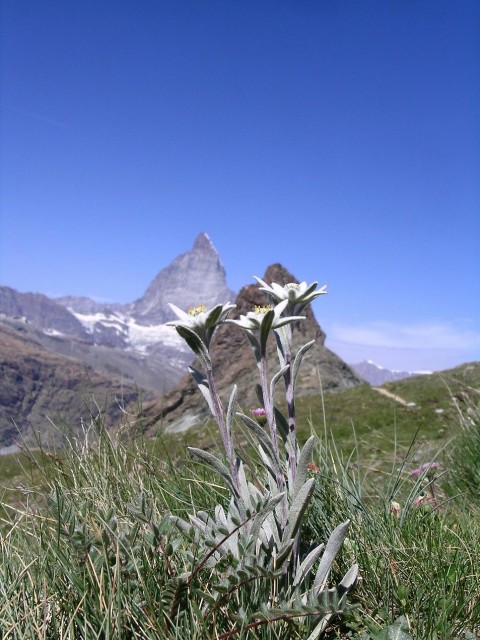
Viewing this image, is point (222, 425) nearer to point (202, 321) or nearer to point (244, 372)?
point (202, 321)

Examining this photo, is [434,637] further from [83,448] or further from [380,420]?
[380,420]

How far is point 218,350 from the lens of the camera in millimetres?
35375

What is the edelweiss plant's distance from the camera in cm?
283

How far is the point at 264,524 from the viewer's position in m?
3.23

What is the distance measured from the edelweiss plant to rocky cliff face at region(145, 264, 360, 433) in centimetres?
2144

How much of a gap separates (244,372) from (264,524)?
2825 cm

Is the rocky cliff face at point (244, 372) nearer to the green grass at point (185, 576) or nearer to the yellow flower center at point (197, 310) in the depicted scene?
the green grass at point (185, 576)

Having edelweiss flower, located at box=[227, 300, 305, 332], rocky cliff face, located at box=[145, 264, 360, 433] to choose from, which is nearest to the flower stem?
edelweiss flower, located at box=[227, 300, 305, 332]

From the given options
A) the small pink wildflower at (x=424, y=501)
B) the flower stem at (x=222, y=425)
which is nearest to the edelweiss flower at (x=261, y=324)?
the flower stem at (x=222, y=425)

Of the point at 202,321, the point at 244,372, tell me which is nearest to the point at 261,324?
the point at 202,321

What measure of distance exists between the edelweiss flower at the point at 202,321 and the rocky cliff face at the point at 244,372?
70.7 feet

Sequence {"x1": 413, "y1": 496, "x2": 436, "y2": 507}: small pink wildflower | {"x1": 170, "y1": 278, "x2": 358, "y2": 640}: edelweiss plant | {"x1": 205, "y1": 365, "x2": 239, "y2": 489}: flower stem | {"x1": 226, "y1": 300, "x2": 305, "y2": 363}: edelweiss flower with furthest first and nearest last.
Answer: {"x1": 413, "y1": 496, "x2": 436, "y2": 507}: small pink wildflower → {"x1": 226, "y1": 300, "x2": 305, "y2": 363}: edelweiss flower → {"x1": 205, "y1": 365, "x2": 239, "y2": 489}: flower stem → {"x1": 170, "y1": 278, "x2": 358, "y2": 640}: edelweiss plant

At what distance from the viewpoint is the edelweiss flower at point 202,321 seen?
304cm

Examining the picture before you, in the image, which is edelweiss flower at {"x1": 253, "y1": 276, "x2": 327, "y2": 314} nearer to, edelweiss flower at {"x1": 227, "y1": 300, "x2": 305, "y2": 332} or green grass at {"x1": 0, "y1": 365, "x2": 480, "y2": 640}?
edelweiss flower at {"x1": 227, "y1": 300, "x2": 305, "y2": 332}
